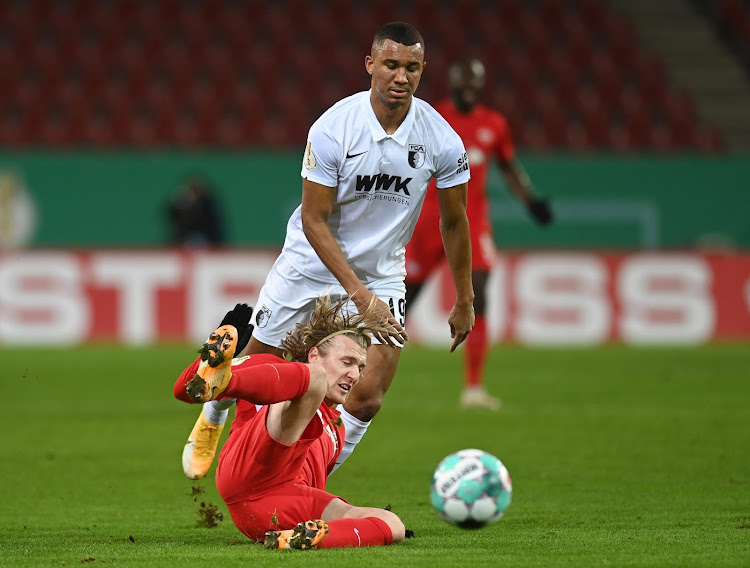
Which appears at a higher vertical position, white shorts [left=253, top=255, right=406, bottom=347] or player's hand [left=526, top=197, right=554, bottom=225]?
white shorts [left=253, top=255, right=406, bottom=347]

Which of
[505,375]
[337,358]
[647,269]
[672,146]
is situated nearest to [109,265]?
[505,375]

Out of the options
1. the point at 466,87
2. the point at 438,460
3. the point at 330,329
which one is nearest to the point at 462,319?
the point at 330,329

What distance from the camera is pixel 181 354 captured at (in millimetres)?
13617

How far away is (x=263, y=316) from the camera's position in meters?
5.61

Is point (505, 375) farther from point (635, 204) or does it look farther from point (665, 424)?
point (635, 204)

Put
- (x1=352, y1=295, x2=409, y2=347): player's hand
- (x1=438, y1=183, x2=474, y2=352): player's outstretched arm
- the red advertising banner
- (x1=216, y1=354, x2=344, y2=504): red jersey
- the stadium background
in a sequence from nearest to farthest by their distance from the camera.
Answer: (x1=216, y1=354, x2=344, y2=504): red jersey
(x1=352, y1=295, x2=409, y2=347): player's hand
(x1=438, y1=183, x2=474, y2=352): player's outstretched arm
the red advertising banner
the stadium background

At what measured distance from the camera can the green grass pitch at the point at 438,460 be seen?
4512mm

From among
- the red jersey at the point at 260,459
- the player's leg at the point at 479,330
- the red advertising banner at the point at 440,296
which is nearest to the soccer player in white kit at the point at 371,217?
the red jersey at the point at 260,459

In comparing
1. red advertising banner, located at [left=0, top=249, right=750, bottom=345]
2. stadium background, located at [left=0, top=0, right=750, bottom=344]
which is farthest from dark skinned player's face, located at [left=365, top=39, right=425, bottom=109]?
stadium background, located at [left=0, top=0, right=750, bottom=344]

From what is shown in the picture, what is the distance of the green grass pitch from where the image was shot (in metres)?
4.51

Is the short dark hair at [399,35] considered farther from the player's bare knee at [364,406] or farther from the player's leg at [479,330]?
the player's leg at [479,330]

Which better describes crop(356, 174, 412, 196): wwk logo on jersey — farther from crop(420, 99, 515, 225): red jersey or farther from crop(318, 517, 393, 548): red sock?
crop(420, 99, 515, 225): red jersey

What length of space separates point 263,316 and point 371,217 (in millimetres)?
678

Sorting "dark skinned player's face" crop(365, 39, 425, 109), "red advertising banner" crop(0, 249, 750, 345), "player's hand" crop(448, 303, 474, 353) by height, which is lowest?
"red advertising banner" crop(0, 249, 750, 345)
